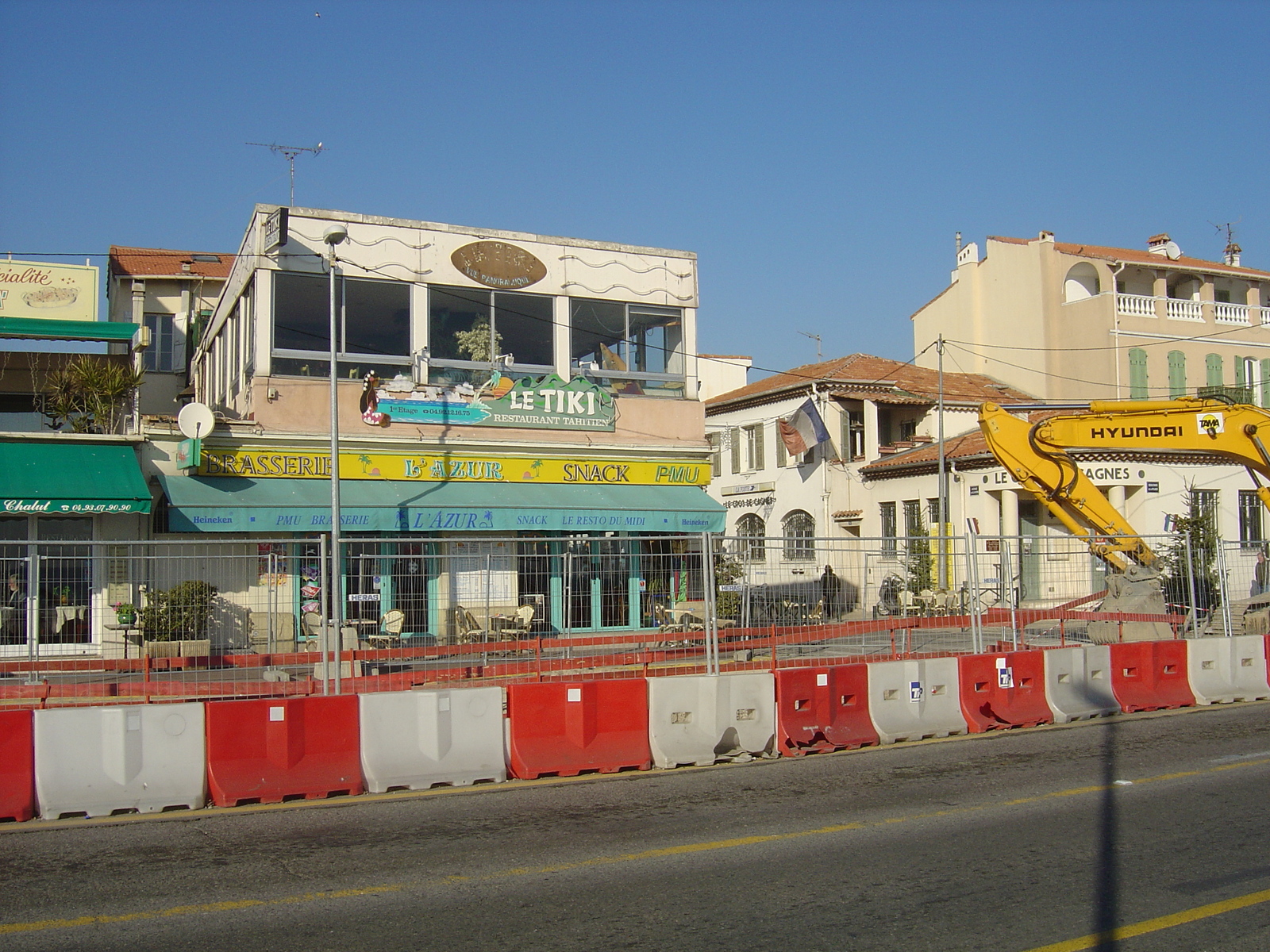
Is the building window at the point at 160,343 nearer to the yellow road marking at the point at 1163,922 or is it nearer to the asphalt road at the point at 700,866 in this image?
the asphalt road at the point at 700,866

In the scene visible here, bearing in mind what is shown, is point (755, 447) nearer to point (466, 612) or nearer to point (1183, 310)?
point (1183, 310)

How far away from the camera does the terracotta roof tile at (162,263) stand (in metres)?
32.3

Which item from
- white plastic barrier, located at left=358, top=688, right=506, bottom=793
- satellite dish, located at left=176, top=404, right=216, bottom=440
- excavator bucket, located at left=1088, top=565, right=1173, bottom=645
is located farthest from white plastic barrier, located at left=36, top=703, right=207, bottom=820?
excavator bucket, located at left=1088, top=565, right=1173, bottom=645

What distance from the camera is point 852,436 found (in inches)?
1371

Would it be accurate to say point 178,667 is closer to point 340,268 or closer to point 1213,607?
point 340,268

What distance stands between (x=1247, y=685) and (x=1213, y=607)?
306 centimetres

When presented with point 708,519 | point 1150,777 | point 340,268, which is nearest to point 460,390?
point 340,268

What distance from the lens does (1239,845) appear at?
6.87 m

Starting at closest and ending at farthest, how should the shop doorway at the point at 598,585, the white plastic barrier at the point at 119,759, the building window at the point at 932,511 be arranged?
the white plastic barrier at the point at 119,759
the shop doorway at the point at 598,585
the building window at the point at 932,511

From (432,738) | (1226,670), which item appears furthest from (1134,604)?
(432,738)

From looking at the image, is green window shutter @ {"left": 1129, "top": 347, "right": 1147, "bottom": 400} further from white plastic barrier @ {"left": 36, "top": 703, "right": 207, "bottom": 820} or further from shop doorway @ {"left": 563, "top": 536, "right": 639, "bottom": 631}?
white plastic barrier @ {"left": 36, "top": 703, "right": 207, "bottom": 820}

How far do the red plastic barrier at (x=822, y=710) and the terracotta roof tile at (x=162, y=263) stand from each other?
24.7 metres

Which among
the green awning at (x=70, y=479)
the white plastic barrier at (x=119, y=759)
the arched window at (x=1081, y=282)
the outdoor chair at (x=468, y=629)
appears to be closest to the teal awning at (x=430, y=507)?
the green awning at (x=70, y=479)

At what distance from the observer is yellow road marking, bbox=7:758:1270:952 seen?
18.0 feet
